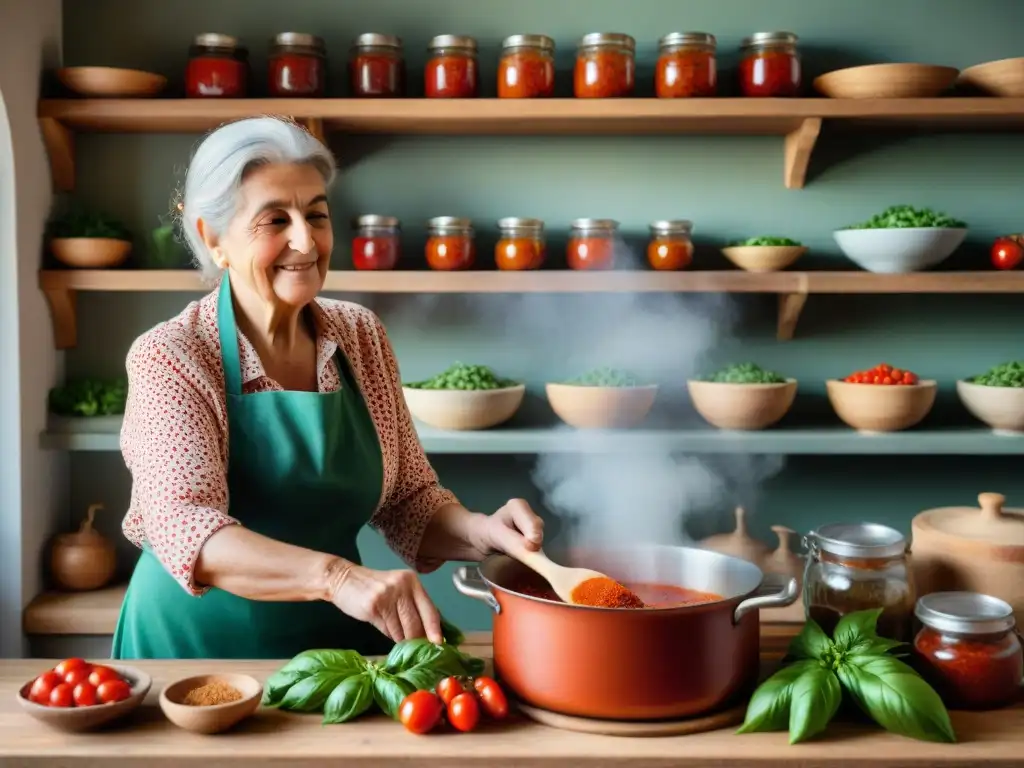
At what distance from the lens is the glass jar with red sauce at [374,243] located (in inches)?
114

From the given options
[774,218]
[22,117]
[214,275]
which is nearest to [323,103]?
[22,117]

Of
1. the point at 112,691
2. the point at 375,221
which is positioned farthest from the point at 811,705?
the point at 375,221

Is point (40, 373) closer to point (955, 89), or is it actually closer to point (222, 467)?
point (222, 467)

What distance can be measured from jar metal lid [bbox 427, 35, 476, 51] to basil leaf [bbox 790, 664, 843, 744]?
2.13 m

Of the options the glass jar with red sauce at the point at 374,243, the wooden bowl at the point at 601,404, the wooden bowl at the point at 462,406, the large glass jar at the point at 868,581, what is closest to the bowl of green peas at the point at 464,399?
the wooden bowl at the point at 462,406

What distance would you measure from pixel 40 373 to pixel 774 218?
2265mm

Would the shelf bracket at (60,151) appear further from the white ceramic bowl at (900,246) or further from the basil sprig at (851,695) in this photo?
the basil sprig at (851,695)

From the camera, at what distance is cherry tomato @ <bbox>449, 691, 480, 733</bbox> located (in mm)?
1263

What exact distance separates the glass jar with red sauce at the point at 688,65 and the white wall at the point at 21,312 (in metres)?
1.79

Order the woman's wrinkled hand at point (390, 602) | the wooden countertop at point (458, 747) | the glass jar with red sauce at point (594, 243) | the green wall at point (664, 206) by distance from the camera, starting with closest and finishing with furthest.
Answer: the wooden countertop at point (458, 747)
the woman's wrinkled hand at point (390, 602)
the glass jar with red sauce at point (594, 243)
the green wall at point (664, 206)

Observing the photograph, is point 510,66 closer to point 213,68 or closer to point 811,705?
point 213,68

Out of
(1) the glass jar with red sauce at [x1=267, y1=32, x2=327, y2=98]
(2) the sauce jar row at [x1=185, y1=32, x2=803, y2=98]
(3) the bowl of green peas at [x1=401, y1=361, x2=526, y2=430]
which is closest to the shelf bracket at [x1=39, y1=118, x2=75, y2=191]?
(2) the sauce jar row at [x1=185, y1=32, x2=803, y2=98]

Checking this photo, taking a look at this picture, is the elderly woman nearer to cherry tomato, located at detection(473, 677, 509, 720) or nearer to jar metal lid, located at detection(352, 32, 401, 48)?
cherry tomato, located at detection(473, 677, 509, 720)

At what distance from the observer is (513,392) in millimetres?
2939
